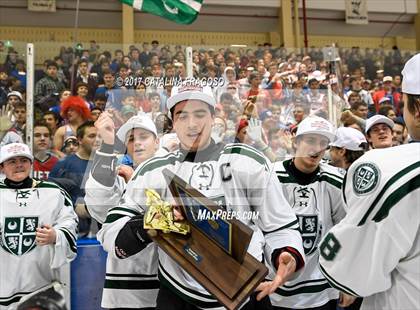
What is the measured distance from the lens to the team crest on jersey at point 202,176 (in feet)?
5.40

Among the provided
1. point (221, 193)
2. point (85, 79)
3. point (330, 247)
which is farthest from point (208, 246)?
point (85, 79)

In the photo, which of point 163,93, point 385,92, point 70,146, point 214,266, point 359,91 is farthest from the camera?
point 359,91

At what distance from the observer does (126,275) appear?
2.23m

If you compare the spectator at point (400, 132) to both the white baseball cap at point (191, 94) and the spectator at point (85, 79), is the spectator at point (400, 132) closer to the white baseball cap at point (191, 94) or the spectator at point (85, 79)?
the spectator at point (85, 79)

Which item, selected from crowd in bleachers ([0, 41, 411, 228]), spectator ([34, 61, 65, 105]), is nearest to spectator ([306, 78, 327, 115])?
crowd in bleachers ([0, 41, 411, 228])

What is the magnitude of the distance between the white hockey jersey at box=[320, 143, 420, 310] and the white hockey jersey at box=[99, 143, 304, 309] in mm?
403

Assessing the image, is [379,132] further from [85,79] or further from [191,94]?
[191,94]

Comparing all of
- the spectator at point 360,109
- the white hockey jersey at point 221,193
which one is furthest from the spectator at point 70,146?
the spectator at point 360,109

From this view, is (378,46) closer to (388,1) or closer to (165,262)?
(388,1)

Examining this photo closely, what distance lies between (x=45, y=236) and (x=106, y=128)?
32.9 inches

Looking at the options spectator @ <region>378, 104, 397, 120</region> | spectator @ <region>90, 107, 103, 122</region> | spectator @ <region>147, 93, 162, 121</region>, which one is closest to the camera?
spectator @ <region>147, 93, 162, 121</region>

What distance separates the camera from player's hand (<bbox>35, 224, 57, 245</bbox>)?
2.55 metres

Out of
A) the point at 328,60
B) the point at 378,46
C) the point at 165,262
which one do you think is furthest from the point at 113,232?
the point at 378,46

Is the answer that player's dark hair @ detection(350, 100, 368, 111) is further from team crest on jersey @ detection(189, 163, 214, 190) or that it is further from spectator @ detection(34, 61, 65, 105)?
team crest on jersey @ detection(189, 163, 214, 190)
